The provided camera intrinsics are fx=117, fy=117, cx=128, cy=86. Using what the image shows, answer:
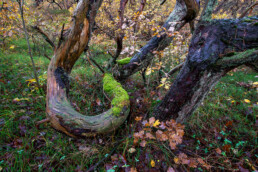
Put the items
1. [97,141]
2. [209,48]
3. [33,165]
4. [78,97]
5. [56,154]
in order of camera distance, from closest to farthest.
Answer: [209,48] → [33,165] → [56,154] → [97,141] → [78,97]

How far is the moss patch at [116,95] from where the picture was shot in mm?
1998

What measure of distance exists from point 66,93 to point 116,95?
2.91ft

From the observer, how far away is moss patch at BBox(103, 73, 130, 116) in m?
2.00

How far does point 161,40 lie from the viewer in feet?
9.39

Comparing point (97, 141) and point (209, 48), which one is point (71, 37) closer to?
point (97, 141)

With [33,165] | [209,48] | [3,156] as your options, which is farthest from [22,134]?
[209,48]

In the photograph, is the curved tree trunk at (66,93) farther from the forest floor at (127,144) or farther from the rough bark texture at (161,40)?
the rough bark texture at (161,40)

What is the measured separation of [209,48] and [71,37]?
6.65ft

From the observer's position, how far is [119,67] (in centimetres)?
323

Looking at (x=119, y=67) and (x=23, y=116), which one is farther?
(x=119, y=67)

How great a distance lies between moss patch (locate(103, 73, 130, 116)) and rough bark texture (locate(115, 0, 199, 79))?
1.74 feet

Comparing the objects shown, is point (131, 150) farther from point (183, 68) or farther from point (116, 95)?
point (183, 68)

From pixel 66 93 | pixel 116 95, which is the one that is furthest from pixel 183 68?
pixel 66 93

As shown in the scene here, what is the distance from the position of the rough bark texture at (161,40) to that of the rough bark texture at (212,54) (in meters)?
1.02
